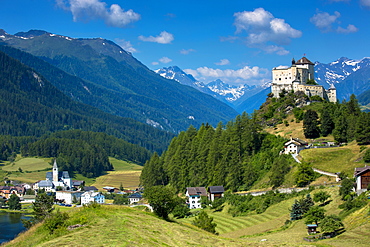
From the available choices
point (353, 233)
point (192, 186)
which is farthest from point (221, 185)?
point (353, 233)

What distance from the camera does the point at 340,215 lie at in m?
60.3

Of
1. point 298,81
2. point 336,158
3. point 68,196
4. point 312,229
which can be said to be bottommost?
point 68,196

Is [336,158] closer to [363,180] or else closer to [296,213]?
[363,180]

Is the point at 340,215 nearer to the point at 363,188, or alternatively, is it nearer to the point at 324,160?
the point at 363,188

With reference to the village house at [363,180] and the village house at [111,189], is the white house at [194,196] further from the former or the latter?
the village house at [111,189]

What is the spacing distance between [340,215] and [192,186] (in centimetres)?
6288

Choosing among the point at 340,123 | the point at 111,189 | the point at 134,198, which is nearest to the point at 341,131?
the point at 340,123

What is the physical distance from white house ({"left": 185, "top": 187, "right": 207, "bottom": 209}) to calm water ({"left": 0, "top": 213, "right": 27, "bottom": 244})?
124 ft

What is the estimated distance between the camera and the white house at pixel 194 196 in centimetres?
10706

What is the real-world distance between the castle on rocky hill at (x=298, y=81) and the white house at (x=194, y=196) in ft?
144

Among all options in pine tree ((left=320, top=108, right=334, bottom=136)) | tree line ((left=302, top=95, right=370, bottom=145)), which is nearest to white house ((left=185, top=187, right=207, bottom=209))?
tree line ((left=302, top=95, right=370, bottom=145))

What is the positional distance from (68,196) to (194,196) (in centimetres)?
8573

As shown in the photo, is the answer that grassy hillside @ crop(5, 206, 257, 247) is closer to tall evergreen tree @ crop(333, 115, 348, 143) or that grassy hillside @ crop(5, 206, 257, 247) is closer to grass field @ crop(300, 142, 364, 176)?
grass field @ crop(300, 142, 364, 176)

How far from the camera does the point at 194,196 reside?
355ft
